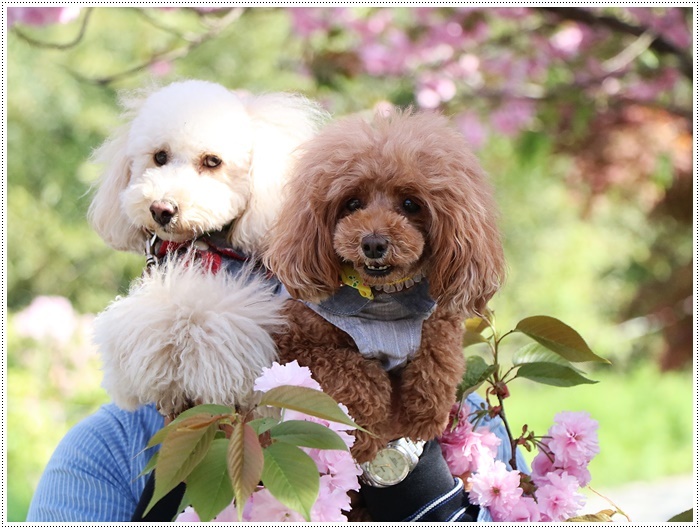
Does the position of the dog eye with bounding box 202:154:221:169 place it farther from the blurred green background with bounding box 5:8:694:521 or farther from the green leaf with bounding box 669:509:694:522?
the blurred green background with bounding box 5:8:694:521

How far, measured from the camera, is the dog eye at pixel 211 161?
44.0 inches

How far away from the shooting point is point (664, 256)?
5891 mm

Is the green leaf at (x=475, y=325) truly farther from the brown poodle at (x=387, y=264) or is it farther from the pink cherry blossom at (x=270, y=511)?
the pink cherry blossom at (x=270, y=511)

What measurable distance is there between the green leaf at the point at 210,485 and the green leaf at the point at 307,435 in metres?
0.05

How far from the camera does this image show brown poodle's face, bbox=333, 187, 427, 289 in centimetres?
94

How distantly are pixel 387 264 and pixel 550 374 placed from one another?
0.34 meters

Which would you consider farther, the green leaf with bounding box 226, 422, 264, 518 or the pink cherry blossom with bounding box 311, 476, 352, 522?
the pink cherry blossom with bounding box 311, 476, 352, 522

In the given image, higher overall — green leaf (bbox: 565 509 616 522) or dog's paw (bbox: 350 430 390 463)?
dog's paw (bbox: 350 430 390 463)

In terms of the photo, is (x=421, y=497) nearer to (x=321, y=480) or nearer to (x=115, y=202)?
(x=321, y=480)

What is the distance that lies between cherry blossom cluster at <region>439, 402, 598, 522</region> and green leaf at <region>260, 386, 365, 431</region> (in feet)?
1.40

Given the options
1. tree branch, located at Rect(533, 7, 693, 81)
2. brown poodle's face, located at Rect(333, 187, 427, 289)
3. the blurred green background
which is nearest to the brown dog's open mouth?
brown poodle's face, located at Rect(333, 187, 427, 289)

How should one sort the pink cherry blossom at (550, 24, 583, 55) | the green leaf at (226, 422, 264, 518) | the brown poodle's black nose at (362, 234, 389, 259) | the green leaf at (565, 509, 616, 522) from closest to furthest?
1. the green leaf at (226, 422, 264, 518)
2. the brown poodle's black nose at (362, 234, 389, 259)
3. the green leaf at (565, 509, 616, 522)
4. the pink cherry blossom at (550, 24, 583, 55)

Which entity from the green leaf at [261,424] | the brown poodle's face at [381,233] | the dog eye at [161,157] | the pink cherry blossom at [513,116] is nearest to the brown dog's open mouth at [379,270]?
the brown poodle's face at [381,233]

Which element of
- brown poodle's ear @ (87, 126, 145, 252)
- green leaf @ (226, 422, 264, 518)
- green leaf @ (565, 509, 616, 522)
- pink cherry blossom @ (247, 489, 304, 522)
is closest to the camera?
green leaf @ (226, 422, 264, 518)
